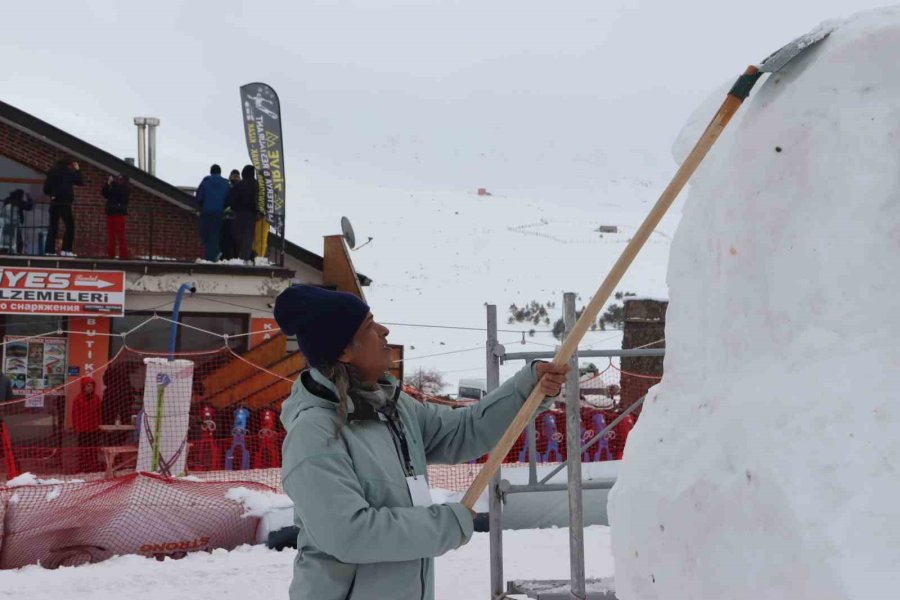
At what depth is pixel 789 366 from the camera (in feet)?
6.70

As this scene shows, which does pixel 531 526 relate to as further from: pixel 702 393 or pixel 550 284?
pixel 550 284

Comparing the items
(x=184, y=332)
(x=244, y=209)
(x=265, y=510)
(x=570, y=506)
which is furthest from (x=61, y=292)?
(x=570, y=506)

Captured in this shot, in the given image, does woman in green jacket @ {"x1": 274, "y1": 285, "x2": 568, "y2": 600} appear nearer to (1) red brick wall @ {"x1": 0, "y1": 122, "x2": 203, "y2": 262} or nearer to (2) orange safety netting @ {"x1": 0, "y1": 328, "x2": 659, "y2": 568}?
(2) orange safety netting @ {"x1": 0, "y1": 328, "x2": 659, "y2": 568}

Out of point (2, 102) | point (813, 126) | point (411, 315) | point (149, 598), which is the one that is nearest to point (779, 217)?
point (813, 126)

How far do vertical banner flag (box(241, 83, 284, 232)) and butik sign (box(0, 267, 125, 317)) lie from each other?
9.29ft

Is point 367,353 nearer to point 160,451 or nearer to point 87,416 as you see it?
point 160,451

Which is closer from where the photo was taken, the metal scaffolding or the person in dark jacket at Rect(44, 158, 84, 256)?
the metal scaffolding

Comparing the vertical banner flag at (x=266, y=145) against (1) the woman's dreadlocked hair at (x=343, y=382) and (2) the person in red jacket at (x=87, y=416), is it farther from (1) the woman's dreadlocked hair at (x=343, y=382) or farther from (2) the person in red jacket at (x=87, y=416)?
(1) the woman's dreadlocked hair at (x=343, y=382)

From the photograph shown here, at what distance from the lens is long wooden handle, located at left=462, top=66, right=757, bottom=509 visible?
225 cm

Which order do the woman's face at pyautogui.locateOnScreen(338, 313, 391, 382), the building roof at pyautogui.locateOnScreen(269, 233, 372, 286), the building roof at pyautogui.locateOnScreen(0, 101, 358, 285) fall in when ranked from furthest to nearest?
the building roof at pyautogui.locateOnScreen(0, 101, 358, 285) < the building roof at pyautogui.locateOnScreen(269, 233, 372, 286) < the woman's face at pyautogui.locateOnScreen(338, 313, 391, 382)

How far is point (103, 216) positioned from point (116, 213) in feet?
4.85

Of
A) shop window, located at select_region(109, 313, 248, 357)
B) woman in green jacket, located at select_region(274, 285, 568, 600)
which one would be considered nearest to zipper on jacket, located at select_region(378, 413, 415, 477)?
woman in green jacket, located at select_region(274, 285, 568, 600)

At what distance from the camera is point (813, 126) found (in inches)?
84.4

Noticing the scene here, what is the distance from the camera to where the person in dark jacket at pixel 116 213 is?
14.2 m
